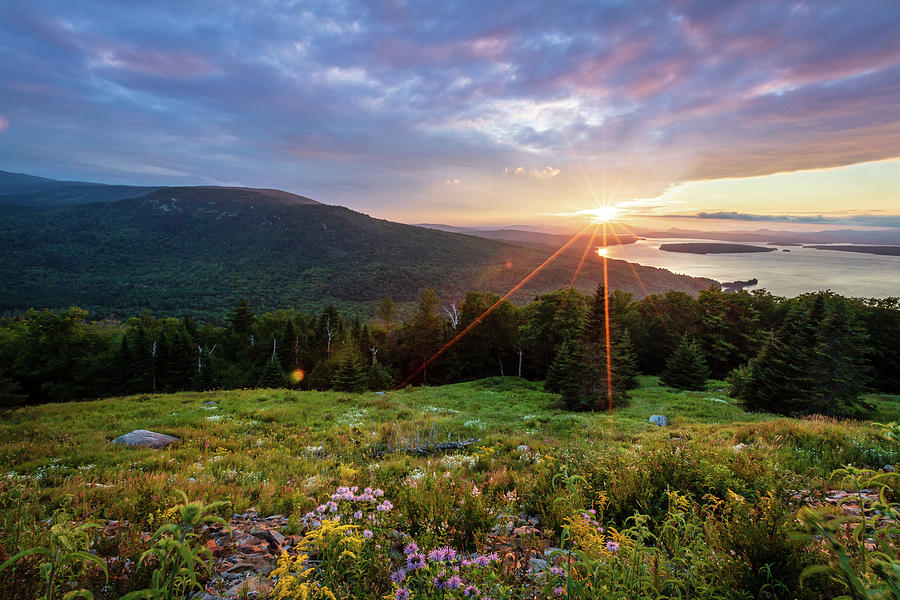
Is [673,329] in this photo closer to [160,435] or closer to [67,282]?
[160,435]

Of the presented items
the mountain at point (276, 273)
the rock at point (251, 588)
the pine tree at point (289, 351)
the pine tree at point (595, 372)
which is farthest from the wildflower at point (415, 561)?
the mountain at point (276, 273)

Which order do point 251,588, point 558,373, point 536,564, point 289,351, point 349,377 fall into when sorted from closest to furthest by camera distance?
point 251,588, point 536,564, point 558,373, point 349,377, point 289,351

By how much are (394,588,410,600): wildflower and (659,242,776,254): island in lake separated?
205 meters

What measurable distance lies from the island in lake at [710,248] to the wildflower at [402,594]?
673 feet

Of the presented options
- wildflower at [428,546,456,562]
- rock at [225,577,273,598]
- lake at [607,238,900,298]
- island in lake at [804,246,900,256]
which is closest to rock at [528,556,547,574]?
wildflower at [428,546,456,562]

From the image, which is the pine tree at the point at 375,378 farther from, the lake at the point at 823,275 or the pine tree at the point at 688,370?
the lake at the point at 823,275

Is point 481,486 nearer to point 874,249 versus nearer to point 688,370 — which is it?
point 688,370

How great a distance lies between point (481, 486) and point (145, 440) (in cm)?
1023

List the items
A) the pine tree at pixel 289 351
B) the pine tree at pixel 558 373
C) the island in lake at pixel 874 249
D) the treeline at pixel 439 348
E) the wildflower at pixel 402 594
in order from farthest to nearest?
the island in lake at pixel 874 249 → the pine tree at pixel 289 351 → the treeline at pixel 439 348 → the pine tree at pixel 558 373 → the wildflower at pixel 402 594

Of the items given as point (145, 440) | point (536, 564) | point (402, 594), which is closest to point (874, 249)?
point (536, 564)

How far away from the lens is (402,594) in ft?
8.25

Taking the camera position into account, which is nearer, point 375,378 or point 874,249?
point 375,378

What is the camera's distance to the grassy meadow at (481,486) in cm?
288

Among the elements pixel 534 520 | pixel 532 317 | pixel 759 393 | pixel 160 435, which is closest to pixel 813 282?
pixel 532 317
